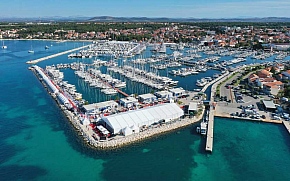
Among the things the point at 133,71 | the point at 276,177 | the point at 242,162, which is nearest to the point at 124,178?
the point at 242,162

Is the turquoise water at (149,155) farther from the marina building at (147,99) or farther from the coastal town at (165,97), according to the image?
the marina building at (147,99)

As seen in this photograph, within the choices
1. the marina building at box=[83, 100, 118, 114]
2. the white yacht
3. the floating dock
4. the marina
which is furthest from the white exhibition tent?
the white yacht

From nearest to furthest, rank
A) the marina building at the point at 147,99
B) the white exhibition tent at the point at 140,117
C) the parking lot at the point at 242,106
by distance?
the white exhibition tent at the point at 140,117, the parking lot at the point at 242,106, the marina building at the point at 147,99

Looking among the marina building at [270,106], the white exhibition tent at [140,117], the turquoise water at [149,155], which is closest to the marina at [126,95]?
the white exhibition tent at [140,117]

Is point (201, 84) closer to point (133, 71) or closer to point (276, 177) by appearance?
point (133, 71)

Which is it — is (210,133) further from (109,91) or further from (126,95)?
(109,91)

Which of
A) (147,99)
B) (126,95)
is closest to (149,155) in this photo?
(147,99)
